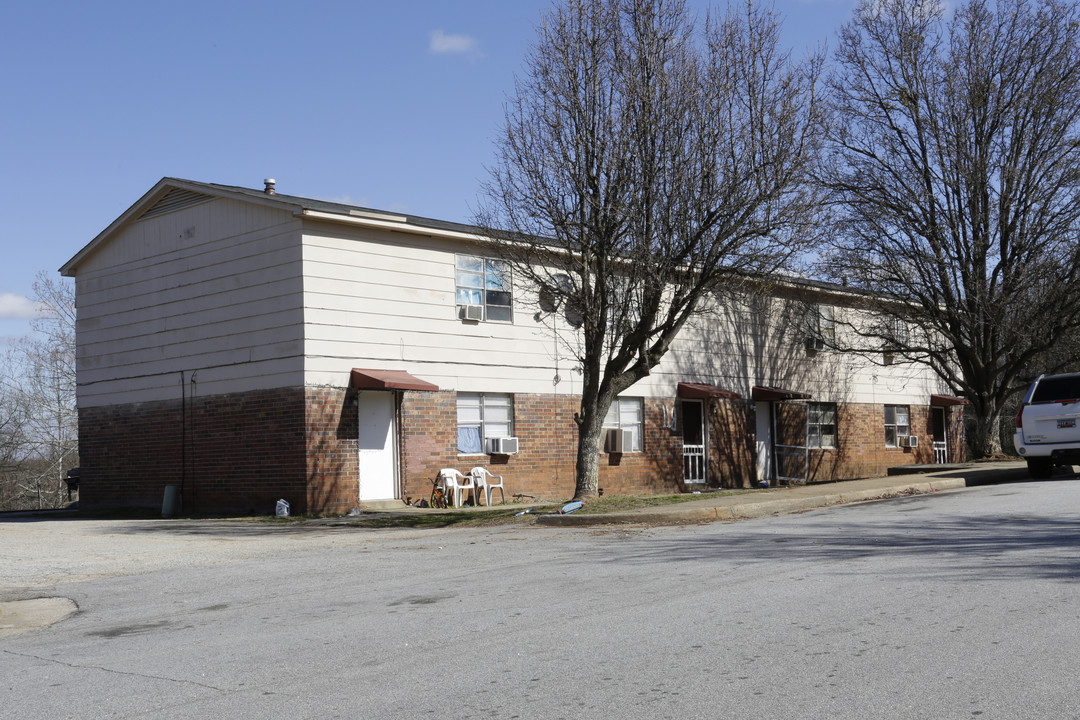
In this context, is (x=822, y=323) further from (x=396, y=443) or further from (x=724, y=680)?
(x=724, y=680)

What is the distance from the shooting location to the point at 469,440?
22.0 metres

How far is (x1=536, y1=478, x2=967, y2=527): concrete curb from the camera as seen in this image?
15.1 metres

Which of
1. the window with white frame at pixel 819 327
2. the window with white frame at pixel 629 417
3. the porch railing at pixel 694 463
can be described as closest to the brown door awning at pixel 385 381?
the window with white frame at pixel 629 417

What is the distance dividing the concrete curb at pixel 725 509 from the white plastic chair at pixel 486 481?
17.8 ft

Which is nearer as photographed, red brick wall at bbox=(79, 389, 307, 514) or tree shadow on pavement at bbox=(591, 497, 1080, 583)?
tree shadow on pavement at bbox=(591, 497, 1080, 583)

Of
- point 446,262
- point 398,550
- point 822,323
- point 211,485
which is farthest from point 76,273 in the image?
point 822,323

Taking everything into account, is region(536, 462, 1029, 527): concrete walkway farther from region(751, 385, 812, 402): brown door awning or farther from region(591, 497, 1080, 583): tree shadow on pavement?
region(751, 385, 812, 402): brown door awning

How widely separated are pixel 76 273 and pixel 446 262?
9897mm

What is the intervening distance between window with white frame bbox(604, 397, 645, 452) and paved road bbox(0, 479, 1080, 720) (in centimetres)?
1180

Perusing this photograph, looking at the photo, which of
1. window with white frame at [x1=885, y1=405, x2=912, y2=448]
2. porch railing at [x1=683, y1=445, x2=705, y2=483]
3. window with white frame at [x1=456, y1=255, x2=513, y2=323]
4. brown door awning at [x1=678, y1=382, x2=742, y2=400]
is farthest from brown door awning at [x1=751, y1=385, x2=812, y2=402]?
window with white frame at [x1=456, y1=255, x2=513, y2=323]

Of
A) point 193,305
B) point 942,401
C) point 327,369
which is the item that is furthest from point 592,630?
point 942,401

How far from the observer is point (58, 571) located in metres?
12.2

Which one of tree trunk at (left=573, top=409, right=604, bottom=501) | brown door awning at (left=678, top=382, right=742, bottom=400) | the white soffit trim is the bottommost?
tree trunk at (left=573, top=409, right=604, bottom=501)

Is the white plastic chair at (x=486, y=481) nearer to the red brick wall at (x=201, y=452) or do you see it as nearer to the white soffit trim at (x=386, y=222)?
the red brick wall at (x=201, y=452)
